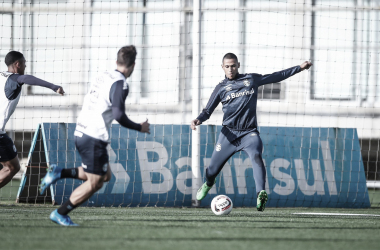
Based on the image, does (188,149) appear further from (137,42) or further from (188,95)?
(137,42)

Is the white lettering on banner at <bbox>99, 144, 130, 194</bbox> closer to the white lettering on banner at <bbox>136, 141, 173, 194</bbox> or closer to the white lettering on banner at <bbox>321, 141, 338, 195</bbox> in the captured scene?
the white lettering on banner at <bbox>136, 141, 173, 194</bbox>

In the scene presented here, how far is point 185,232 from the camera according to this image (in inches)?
208

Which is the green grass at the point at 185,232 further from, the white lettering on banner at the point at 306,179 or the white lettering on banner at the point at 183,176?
the white lettering on banner at the point at 306,179

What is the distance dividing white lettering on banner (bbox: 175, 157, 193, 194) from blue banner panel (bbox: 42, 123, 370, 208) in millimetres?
17

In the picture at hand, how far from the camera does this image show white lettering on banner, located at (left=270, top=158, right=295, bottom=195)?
9.24 metres

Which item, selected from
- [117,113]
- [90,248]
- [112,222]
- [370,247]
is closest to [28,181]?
[112,222]

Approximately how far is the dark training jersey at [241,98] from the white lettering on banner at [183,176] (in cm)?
183

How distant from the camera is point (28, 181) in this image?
8805 millimetres

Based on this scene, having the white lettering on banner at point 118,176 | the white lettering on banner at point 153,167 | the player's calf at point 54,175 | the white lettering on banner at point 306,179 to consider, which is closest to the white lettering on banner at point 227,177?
the white lettering on banner at point 153,167

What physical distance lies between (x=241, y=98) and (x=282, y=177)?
8.09 ft

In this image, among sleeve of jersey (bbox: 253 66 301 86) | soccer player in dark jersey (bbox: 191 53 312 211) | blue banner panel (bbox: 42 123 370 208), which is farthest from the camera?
blue banner panel (bbox: 42 123 370 208)

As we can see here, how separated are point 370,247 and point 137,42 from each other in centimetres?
1031

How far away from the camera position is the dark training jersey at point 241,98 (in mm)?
7398

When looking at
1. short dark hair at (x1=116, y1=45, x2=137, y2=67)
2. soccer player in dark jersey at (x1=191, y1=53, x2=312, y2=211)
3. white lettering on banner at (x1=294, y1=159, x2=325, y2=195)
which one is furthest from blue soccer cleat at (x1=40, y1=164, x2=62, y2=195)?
white lettering on banner at (x1=294, y1=159, x2=325, y2=195)
